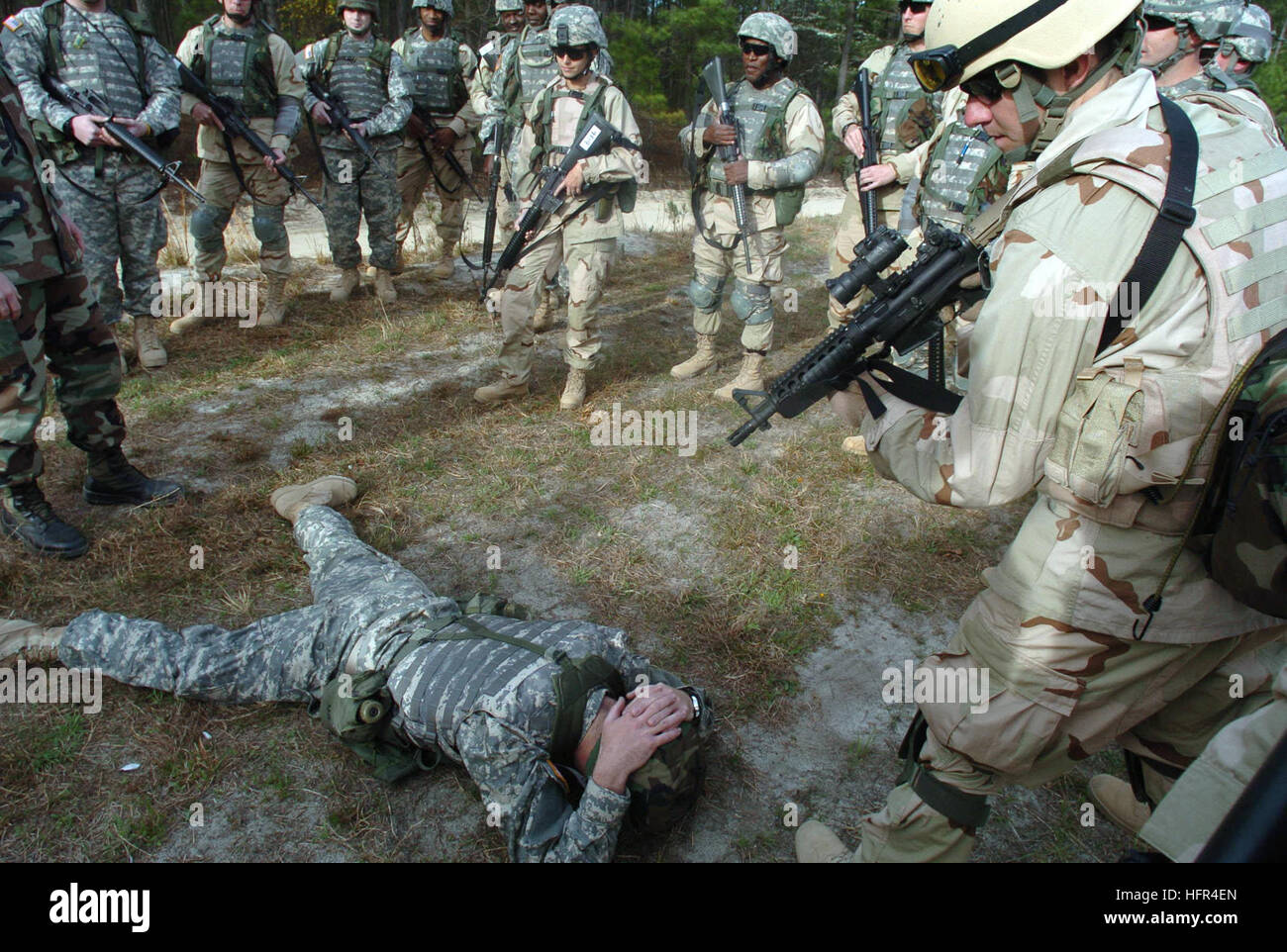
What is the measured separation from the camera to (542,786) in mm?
2152

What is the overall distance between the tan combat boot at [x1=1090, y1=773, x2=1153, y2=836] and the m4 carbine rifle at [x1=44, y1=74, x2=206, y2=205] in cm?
552

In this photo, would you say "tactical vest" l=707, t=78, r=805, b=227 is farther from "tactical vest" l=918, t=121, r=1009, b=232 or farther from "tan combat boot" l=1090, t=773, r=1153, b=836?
"tan combat boot" l=1090, t=773, r=1153, b=836

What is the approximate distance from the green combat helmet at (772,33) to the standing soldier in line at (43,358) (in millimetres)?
3861

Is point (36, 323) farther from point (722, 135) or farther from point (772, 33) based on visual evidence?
point (772, 33)

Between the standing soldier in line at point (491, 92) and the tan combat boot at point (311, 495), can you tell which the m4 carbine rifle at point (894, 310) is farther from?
the standing soldier in line at point (491, 92)

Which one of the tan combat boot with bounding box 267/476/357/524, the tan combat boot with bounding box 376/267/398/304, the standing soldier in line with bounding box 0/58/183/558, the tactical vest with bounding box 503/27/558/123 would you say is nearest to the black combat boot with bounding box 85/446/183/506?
the standing soldier in line with bounding box 0/58/183/558

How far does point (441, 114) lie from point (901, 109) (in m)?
4.12

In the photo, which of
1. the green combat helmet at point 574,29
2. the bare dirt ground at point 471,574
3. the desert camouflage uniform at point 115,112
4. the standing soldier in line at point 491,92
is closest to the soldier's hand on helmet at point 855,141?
the bare dirt ground at point 471,574

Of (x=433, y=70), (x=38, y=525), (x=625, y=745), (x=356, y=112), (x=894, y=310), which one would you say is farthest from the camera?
(x=433, y=70)

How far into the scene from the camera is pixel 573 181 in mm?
4703

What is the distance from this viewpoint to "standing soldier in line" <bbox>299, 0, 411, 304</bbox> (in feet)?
20.7

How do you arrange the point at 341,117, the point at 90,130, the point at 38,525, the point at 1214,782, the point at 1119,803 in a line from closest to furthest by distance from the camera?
the point at 1214,782, the point at 1119,803, the point at 38,525, the point at 90,130, the point at 341,117

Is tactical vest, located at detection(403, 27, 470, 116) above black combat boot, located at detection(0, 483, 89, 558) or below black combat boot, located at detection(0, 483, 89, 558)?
above

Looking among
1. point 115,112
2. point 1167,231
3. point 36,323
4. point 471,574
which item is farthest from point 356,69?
point 1167,231
